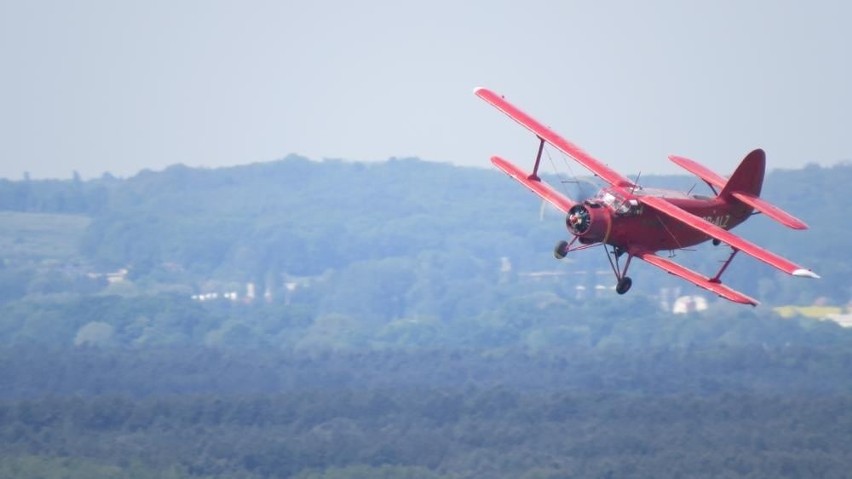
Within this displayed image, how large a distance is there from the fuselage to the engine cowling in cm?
2

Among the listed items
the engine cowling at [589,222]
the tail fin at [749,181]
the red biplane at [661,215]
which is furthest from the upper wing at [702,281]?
the tail fin at [749,181]

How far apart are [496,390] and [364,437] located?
51.9ft

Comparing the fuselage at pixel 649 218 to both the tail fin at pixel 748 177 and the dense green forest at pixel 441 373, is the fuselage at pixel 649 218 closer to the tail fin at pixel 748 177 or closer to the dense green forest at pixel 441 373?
the tail fin at pixel 748 177

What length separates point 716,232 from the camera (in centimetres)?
3597

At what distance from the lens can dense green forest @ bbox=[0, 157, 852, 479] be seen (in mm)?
102125

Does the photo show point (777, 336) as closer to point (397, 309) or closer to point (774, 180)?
point (774, 180)

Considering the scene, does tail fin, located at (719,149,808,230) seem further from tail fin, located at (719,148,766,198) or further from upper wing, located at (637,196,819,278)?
upper wing, located at (637,196,819,278)

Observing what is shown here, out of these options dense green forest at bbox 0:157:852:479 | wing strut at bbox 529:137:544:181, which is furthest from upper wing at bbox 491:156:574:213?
dense green forest at bbox 0:157:852:479

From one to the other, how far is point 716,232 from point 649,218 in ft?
6.97

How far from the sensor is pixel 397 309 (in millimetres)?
188000

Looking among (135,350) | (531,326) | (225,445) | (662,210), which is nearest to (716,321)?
(531,326)

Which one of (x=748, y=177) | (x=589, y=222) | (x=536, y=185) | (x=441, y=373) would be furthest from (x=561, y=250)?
(x=441, y=373)

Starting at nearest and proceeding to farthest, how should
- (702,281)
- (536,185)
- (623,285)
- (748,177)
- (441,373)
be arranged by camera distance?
(702,281)
(623,285)
(748,177)
(536,185)
(441,373)

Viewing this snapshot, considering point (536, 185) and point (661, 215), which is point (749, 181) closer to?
point (661, 215)
